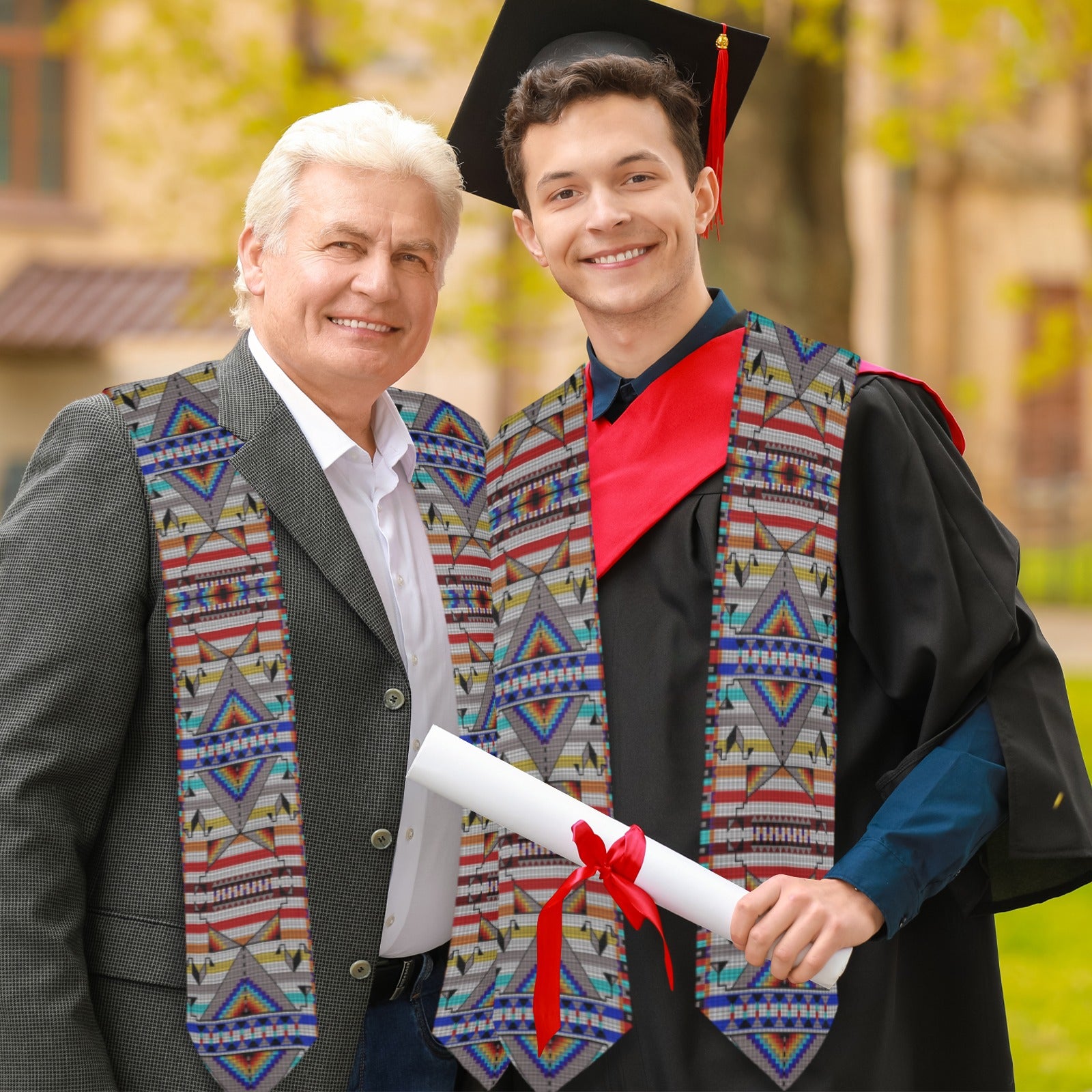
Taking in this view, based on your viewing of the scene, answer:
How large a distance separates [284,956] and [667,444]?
3.30 feet

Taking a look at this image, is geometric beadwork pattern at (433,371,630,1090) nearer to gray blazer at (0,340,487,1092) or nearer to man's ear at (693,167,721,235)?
gray blazer at (0,340,487,1092)

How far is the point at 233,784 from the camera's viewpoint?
2.13 metres

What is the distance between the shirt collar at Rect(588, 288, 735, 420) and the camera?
2.40 meters

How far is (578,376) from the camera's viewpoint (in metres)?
2.51

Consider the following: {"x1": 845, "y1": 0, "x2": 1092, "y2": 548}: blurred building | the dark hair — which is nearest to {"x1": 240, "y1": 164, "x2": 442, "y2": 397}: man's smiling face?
the dark hair

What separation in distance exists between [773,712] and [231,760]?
0.82 meters

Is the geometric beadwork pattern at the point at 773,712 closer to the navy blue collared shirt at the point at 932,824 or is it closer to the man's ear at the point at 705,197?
the navy blue collared shirt at the point at 932,824

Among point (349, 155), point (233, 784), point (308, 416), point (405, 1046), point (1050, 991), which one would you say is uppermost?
point (349, 155)

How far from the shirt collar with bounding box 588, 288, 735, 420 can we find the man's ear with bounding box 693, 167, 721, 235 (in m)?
0.12

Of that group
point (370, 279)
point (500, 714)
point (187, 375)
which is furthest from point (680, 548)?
point (187, 375)

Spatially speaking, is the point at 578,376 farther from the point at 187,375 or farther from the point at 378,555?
the point at 187,375

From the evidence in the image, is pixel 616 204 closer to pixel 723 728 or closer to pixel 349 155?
pixel 349 155

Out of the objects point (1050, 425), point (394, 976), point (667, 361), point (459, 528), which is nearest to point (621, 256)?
point (667, 361)

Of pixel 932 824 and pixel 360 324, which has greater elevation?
pixel 360 324
